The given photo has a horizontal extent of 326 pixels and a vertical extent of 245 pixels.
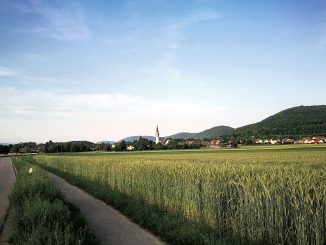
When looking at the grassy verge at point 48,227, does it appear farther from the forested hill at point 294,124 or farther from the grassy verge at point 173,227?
the forested hill at point 294,124

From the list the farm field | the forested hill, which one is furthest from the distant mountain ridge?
the farm field

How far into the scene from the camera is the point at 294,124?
146 metres

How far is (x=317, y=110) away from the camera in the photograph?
160375 mm

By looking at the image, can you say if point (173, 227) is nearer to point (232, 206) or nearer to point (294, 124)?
point (232, 206)

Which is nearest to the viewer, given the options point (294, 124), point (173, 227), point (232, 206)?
point (232, 206)

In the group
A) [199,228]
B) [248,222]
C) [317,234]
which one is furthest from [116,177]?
[317,234]

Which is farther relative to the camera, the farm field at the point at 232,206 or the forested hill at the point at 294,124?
the forested hill at the point at 294,124

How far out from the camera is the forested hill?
13250 centimetres

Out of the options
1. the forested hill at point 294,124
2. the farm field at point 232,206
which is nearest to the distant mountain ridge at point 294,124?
the forested hill at point 294,124

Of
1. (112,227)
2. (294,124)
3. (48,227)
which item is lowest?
(112,227)

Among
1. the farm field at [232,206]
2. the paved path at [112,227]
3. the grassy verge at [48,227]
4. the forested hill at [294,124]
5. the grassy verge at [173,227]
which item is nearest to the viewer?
the farm field at [232,206]

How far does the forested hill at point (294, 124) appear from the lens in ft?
435

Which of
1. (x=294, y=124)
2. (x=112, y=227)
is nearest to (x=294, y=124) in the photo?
(x=294, y=124)

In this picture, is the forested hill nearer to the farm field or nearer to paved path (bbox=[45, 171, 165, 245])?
the farm field
